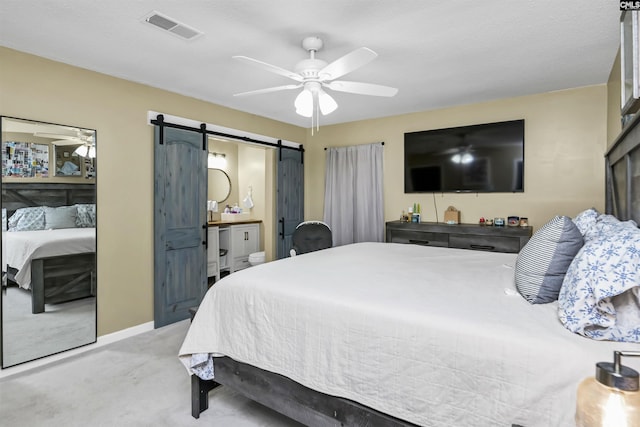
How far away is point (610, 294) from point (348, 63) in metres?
1.77

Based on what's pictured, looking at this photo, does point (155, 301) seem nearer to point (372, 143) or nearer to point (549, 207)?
point (372, 143)

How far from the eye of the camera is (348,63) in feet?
7.20

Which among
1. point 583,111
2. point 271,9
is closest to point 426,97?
point 583,111

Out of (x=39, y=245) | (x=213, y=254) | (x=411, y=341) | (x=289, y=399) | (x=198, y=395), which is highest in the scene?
(x=39, y=245)

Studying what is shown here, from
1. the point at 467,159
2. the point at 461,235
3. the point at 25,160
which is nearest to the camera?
the point at 25,160

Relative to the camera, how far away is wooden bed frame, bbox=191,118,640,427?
161 cm

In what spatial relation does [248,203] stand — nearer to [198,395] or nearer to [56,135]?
[56,135]

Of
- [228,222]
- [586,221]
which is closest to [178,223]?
[228,222]

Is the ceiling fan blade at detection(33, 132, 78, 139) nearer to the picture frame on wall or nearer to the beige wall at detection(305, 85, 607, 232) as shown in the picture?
the beige wall at detection(305, 85, 607, 232)

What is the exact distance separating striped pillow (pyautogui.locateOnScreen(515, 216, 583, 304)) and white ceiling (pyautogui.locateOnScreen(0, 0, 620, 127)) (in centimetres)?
146

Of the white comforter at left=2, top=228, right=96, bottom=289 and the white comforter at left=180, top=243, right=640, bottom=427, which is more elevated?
the white comforter at left=2, top=228, right=96, bottom=289

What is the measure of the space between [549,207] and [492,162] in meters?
0.79

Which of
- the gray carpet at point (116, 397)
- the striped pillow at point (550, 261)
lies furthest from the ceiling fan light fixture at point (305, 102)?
the gray carpet at point (116, 397)

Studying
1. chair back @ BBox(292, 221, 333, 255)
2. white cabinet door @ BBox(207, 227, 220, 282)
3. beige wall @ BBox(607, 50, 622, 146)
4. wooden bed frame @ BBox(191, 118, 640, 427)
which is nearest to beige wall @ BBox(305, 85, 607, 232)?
beige wall @ BBox(607, 50, 622, 146)
